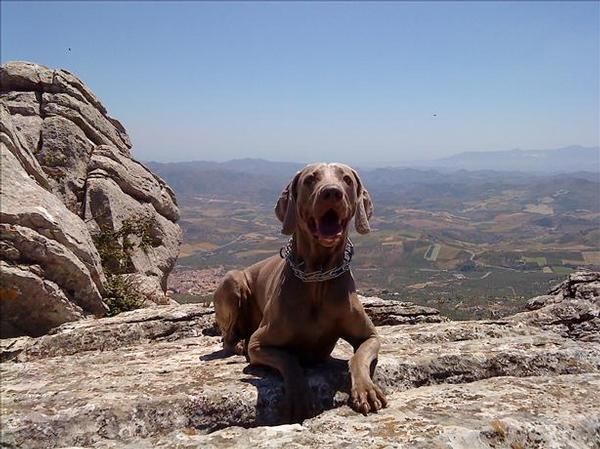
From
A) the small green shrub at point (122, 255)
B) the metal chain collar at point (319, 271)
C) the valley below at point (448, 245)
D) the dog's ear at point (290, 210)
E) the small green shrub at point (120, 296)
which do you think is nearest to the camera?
the metal chain collar at point (319, 271)

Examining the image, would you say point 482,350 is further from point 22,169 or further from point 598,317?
point 22,169

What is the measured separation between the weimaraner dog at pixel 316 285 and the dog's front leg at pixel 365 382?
1 centimetres

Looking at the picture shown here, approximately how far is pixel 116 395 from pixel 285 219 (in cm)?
251

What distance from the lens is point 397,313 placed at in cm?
865

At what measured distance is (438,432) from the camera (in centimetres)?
407

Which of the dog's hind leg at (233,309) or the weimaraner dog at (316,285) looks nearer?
the weimaraner dog at (316,285)

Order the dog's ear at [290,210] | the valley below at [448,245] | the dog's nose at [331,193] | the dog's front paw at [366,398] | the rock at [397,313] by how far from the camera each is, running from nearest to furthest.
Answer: the dog's front paw at [366,398], the dog's nose at [331,193], the dog's ear at [290,210], the rock at [397,313], the valley below at [448,245]

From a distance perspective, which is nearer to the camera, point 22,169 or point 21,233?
point 21,233

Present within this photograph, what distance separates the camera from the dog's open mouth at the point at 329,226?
537 cm

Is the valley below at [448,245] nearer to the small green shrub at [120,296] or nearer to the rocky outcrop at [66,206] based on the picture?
the rocky outcrop at [66,206]

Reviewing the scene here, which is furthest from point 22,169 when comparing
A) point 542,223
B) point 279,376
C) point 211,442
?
point 542,223

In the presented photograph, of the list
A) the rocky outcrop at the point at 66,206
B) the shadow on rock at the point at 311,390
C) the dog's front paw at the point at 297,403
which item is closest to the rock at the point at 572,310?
the shadow on rock at the point at 311,390

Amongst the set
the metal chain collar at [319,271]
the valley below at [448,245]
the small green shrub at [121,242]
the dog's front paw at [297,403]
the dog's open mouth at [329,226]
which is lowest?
the valley below at [448,245]

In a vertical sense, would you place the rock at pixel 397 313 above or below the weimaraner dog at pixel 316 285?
below
